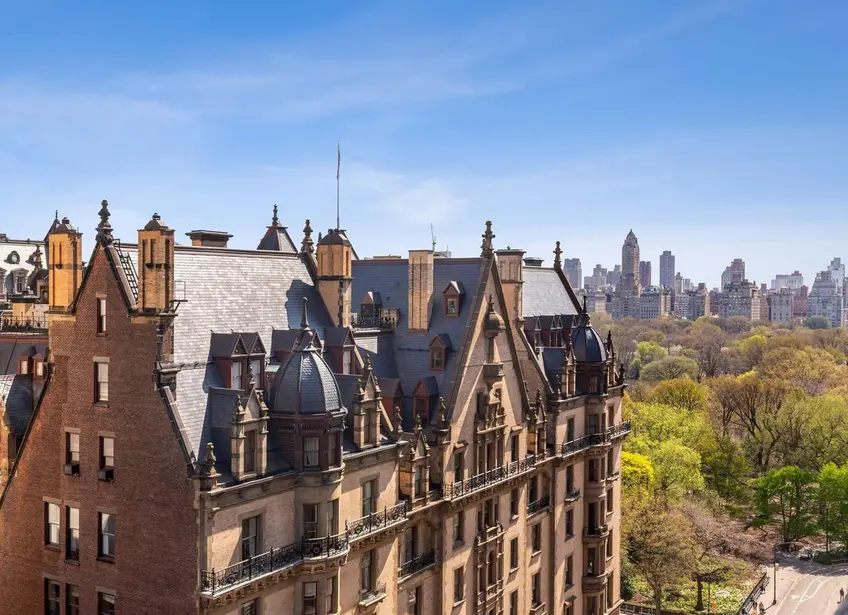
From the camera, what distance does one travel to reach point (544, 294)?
7669cm

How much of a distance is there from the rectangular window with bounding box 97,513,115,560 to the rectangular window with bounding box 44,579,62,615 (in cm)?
468

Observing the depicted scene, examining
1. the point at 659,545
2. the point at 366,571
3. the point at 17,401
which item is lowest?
the point at 659,545

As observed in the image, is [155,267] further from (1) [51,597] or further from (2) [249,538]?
(1) [51,597]

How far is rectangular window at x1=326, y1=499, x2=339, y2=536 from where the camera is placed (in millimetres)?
41000

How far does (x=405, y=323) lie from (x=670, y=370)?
14318 cm

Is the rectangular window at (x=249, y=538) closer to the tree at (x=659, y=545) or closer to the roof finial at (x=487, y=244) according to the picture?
the roof finial at (x=487, y=244)

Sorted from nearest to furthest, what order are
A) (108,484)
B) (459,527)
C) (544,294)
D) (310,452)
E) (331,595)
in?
1. (310,452)
2. (108,484)
3. (331,595)
4. (459,527)
5. (544,294)

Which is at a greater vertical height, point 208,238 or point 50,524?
point 208,238

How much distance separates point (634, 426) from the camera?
113 m

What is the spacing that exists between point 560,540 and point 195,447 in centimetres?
4105

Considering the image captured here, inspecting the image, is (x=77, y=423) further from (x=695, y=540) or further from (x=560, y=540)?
(x=695, y=540)

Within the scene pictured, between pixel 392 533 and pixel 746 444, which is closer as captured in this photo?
pixel 392 533

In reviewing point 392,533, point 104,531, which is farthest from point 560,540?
point 104,531

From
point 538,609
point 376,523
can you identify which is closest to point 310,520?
point 376,523
